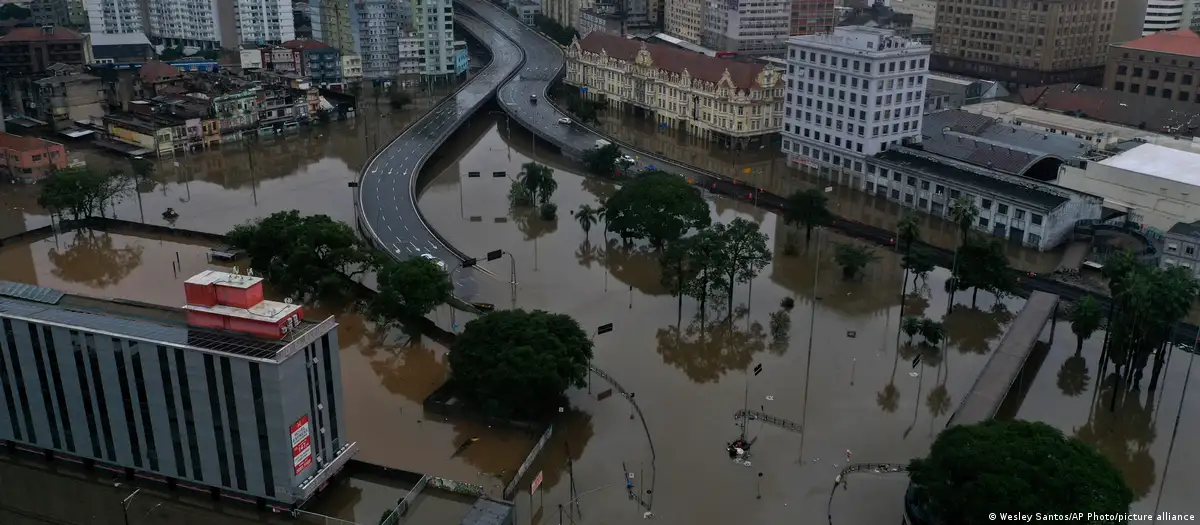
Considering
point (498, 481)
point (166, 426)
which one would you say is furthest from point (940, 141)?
point (166, 426)

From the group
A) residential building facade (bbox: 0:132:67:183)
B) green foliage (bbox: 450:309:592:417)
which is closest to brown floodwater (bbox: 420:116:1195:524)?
green foliage (bbox: 450:309:592:417)

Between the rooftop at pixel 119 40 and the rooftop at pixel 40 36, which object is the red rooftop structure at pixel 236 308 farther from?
the rooftop at pixel 119 40

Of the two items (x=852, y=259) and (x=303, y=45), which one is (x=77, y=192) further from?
(x=303, y=45)

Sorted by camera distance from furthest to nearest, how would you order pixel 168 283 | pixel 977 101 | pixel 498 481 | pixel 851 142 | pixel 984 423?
pixel 977 101 < pixel 851 142 < pixel 168 283 < pixel 498 481 < pixel 984 423

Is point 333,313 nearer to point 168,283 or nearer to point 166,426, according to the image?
point 168,283

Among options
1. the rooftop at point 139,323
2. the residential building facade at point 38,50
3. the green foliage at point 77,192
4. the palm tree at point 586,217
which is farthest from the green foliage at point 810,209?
the residential building facade at point 38,50

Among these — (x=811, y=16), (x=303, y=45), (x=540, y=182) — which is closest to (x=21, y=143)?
(x=303, y=45)
